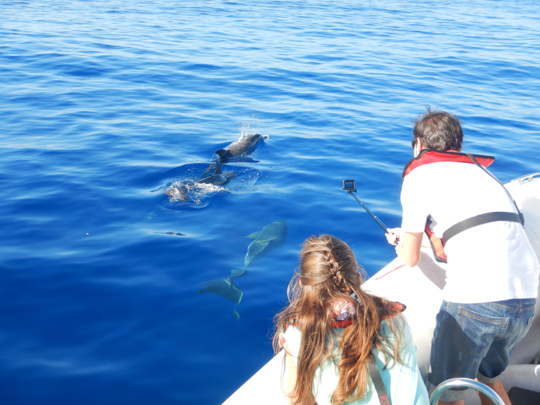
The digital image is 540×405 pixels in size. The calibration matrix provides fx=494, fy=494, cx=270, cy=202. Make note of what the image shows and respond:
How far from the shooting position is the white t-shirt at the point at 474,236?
2.93 m

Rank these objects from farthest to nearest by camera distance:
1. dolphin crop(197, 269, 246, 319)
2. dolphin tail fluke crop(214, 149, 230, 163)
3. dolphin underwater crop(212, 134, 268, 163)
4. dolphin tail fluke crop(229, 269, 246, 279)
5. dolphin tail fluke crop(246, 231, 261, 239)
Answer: dolphin underwater crop(212, 134, 268, 163) → dolphin tail fluke crop(214, 149, 230, 163) → dolphin tail fluke crop(246, 231, 261, 239) → dolphin tail fluke crop(229, 269, 246, 279) → dolphin crop(197, 269, 246, 319)

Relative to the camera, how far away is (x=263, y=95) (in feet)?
44.8

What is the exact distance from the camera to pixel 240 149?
33.9ft

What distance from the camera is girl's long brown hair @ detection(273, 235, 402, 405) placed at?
8.25 feet

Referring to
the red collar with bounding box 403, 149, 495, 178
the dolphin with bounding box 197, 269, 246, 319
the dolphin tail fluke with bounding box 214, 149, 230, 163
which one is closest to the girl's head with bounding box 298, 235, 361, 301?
the red collar with bounding box 403, 149, 495, 178

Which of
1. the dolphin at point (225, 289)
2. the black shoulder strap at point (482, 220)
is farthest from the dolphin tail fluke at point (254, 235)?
the black shoulder strap at point (482, 220)

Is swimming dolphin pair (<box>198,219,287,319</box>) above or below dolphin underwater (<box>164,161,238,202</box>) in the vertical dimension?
below

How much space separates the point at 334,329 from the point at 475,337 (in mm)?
998

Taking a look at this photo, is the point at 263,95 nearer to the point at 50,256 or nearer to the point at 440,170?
the point at 50,256

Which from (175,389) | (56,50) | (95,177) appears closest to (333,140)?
(95,177)

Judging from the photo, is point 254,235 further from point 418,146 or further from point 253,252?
point 418,146

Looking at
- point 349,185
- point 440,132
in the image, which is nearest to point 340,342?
point 440,132

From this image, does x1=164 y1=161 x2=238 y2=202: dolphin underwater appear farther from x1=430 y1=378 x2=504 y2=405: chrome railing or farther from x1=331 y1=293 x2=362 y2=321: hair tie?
x1=430 y1=378 x2=504 y2=405: chrome railing

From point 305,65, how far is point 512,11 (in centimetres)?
2286
